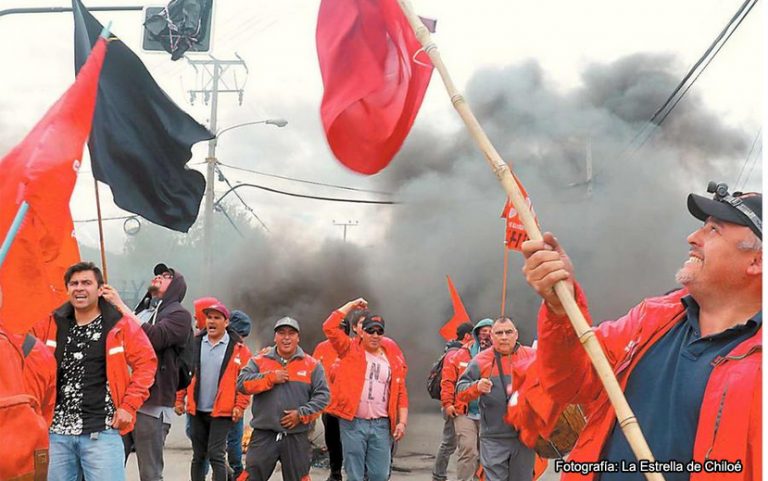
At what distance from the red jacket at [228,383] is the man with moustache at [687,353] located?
5.64 meters

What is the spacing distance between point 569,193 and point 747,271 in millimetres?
21160

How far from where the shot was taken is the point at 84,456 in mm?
5172

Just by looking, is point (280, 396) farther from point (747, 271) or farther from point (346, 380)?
point (747, 271)

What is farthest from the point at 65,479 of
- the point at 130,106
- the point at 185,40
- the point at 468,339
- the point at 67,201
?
the point at 468,339

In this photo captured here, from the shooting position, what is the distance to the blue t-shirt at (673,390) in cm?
245

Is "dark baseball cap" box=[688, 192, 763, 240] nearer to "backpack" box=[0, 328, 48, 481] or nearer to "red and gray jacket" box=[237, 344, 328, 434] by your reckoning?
"backpack" box=[0, 328, 48, 481]

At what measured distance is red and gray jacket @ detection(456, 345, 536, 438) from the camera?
6.90 metres

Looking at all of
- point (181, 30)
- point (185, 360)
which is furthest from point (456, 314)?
point (181, 30)

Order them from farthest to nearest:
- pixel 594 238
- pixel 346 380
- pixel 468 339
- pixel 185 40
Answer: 1. pixel 594 238
2. pixel 468 339
3. pixel 346 380
4. pixel 185 40

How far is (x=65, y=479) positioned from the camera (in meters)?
5.15

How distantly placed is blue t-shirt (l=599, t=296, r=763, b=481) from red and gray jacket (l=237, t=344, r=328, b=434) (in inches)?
203

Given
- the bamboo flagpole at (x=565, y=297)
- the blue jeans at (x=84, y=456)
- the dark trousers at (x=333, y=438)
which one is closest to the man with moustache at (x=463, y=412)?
the dark trousers at (x=333, y=438)

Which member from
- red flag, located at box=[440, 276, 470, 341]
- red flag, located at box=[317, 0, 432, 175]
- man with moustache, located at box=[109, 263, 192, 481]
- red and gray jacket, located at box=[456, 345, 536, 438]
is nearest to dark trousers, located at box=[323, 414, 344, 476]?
red flag, located at box=[440, 276, 470, 341]

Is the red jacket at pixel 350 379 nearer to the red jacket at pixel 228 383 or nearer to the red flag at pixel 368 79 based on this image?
the red jacket at pixel 228 383
